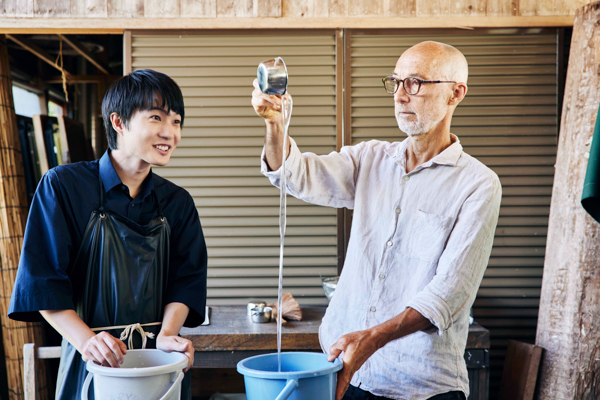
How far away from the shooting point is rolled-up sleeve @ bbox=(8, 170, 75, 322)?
1306mm

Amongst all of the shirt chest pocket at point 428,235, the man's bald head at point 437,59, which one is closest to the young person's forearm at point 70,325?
the shirt chest pocket at point 428,235

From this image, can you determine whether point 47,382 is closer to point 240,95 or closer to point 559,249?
point 240,95

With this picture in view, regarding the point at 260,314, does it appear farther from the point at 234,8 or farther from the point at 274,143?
the point at 234,8

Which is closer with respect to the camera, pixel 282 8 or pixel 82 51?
pixel 282 8

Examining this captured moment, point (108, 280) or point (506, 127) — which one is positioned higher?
point (506, 127)

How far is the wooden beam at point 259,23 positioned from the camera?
9.55ft

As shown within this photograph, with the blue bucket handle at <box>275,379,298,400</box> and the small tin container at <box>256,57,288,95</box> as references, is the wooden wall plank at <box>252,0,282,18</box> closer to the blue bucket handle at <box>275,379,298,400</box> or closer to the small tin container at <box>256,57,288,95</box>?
the small tin container at <box>256,57,288,95</box>

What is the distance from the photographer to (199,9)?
2934mm

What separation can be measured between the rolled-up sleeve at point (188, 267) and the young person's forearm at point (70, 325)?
0.87 ft

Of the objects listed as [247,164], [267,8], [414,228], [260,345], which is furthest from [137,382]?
[267,8]

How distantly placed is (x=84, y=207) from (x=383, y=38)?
6.90 feet

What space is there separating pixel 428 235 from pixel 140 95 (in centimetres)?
91

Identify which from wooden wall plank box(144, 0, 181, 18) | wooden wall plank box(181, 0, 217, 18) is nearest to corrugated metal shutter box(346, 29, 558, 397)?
wooden wall plank box(181, 0, 217, 18)

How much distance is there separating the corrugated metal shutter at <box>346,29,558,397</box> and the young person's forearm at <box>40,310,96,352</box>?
6.54 feet
